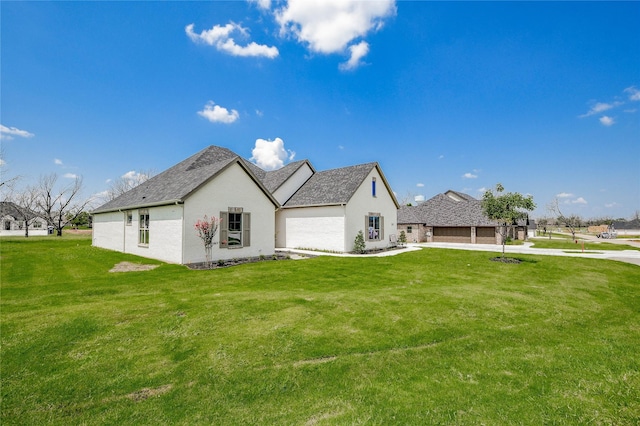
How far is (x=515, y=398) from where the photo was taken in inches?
150

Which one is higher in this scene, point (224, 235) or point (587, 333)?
point (224, 235)

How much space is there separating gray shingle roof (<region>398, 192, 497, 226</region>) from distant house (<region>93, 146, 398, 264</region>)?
12.8 m

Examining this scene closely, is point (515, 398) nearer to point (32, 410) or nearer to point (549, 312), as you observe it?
point (549, 312)

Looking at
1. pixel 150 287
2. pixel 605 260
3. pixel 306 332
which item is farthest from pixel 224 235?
pixel 605 260

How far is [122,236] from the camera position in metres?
19.6

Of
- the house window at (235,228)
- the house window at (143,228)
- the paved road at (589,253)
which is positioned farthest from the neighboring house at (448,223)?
the house window at (143,228)

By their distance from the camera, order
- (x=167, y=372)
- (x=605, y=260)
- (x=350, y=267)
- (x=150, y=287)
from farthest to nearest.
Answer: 1. (x=605, y=260)
2. (x=350, y=267)
3. (x=150, y=287)
4. (x=167, y=372)

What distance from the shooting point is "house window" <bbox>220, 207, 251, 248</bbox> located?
622 inches

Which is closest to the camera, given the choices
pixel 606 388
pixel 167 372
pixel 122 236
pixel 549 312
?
pixel 606 388

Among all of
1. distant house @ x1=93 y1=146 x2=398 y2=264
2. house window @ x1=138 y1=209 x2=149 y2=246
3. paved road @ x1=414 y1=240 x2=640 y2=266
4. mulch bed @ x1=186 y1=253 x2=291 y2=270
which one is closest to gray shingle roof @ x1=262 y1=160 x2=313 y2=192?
distant house @ x1=93 y1=146 x2=398 y2=264

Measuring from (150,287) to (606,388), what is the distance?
11.7 metres

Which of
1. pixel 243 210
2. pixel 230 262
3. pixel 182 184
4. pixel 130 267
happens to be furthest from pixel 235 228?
pixel 130 267

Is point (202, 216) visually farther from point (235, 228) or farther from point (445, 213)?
point (445, 213)

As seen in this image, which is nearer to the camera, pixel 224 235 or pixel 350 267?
pixel 350 267
